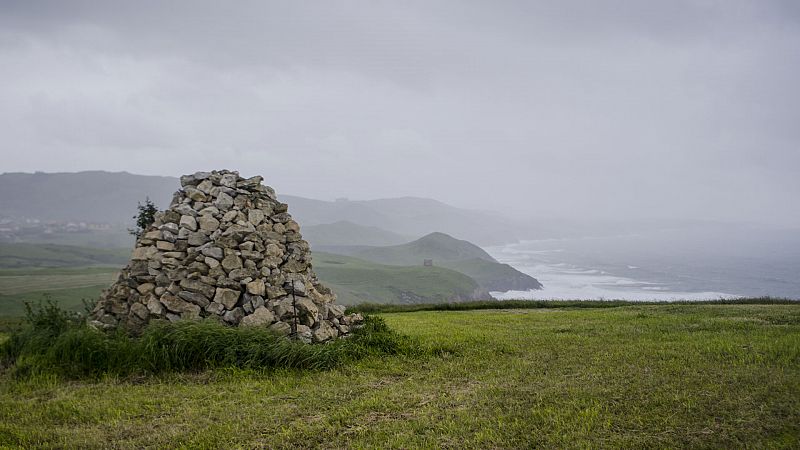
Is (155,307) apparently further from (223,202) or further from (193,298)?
(223,202)

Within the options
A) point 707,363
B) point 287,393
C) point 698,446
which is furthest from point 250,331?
point 707,363

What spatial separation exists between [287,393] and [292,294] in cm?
336

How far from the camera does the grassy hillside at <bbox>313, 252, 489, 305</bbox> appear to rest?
15838 centimetres

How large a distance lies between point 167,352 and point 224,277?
6.91 feet

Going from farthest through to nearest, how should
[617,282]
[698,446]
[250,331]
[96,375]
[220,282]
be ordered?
[617,282], [220,282], [250,331], [96,375], [698,446]

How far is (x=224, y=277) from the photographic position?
35.7 feet

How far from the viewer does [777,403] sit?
6324 mm

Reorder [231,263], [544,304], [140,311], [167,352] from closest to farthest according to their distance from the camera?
1. [167,352]
2. [140,311]
3. [231,263]
4. [544,304]

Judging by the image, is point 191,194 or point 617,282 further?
point 617,282

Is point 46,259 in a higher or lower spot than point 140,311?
lower

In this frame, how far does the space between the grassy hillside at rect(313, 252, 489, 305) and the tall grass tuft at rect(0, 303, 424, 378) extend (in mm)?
136114

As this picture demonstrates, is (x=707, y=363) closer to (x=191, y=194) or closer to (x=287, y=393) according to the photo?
(x=287, y=393)

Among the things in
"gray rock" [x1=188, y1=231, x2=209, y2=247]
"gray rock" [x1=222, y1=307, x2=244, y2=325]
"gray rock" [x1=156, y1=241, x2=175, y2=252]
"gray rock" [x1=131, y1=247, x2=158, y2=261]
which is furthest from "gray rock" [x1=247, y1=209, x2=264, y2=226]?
"gray rock" [x1=222, y1=307, x2=244, y2=325]

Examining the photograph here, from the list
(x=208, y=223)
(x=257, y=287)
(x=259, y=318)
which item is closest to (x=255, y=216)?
(x=208, y=223)
